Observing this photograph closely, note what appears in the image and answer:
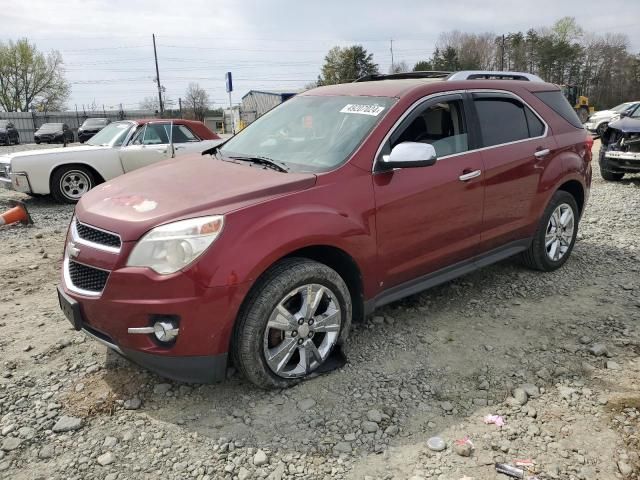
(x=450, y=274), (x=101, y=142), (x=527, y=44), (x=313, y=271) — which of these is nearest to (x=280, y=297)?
(x=313, y=271)

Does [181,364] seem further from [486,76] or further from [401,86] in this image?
[486,76]

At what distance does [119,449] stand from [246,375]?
0.75m

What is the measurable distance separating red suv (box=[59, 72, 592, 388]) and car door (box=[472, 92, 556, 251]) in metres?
0.02

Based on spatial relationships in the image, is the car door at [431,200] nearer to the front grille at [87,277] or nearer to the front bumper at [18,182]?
the front grille at [87,277]

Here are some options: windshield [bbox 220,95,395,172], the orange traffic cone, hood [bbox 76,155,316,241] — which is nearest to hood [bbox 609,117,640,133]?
windshield [bbox 220,95,395,172]

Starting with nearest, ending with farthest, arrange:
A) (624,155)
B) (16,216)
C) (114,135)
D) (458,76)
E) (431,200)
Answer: (431,200), (458,76), (16,216), (624,155), (114,135)

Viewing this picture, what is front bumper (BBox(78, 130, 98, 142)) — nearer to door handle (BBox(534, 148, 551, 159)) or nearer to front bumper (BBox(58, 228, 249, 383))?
door handle (BBox(534, 148, 551, 159))

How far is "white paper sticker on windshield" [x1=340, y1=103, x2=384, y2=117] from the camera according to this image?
3.65m

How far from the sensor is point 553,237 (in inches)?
199

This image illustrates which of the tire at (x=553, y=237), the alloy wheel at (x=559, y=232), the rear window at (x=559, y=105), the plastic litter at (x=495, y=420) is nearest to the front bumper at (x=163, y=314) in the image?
the plastic litter at (x=495, y=420)

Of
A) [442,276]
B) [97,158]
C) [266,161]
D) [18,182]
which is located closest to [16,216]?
[18,182]

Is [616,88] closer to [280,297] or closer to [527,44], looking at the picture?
[527,44]

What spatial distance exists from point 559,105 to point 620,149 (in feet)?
19.5

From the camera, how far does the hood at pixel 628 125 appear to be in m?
9.64
